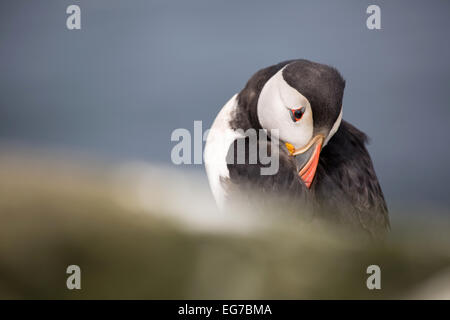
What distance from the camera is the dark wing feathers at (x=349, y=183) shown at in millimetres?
1499

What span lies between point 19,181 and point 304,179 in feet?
4.25

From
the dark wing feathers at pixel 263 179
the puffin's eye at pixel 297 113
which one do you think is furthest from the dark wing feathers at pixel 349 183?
the puffin's eye at pixel 297 113

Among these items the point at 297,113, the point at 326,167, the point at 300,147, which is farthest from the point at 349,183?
the point at 297,113

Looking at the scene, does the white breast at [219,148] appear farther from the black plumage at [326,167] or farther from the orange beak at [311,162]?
the orange beak at [311,162]

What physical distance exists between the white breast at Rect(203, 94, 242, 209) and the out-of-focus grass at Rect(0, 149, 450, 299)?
1143mm

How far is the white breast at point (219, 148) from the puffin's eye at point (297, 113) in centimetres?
19

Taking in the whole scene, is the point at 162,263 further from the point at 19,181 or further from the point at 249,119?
the point at 249,119

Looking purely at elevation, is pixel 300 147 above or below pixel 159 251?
above

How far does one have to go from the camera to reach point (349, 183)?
159 centimetres

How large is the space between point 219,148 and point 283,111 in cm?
24

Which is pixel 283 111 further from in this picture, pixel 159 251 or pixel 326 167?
pixel 159 251

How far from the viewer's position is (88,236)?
0.26 m
